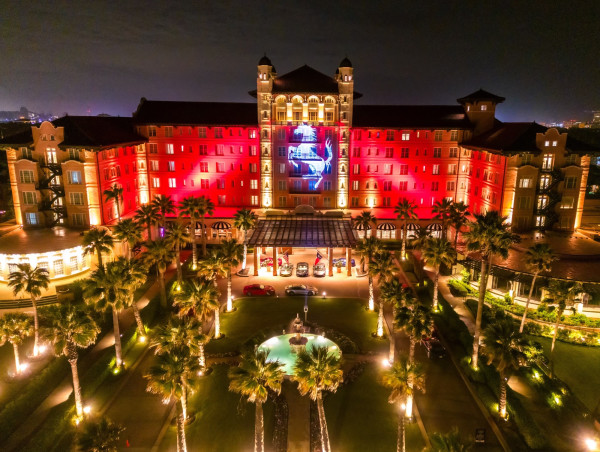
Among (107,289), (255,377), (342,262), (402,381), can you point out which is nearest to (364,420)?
(402,381)

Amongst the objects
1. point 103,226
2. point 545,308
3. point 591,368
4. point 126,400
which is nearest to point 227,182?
point 103,226

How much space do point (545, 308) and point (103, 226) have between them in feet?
217

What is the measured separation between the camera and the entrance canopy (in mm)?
69000

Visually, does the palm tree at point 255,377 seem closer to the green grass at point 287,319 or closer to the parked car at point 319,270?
the green grass at point 287,319

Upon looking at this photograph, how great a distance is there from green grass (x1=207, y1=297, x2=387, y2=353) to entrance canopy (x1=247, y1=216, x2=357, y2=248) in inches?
430

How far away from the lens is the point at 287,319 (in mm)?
54688

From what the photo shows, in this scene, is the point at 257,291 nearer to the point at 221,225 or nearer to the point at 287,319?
the point at 287,319

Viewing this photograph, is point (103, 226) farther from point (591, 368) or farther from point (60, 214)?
point (591, 368)

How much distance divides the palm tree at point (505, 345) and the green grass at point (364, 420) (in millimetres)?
8930

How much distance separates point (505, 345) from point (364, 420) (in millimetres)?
13403

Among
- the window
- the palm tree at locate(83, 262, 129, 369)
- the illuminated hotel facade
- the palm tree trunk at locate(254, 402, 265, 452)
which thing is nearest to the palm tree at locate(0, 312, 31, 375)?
the palm tree at locate(83, 262, 129, 369)

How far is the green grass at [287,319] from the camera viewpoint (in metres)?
49.7

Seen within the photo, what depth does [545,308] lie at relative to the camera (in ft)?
173

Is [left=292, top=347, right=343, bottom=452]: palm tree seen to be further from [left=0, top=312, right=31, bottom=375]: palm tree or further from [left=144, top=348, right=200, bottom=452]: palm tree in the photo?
[left=0, top=312, right=31, bottom=375]: palm tree
